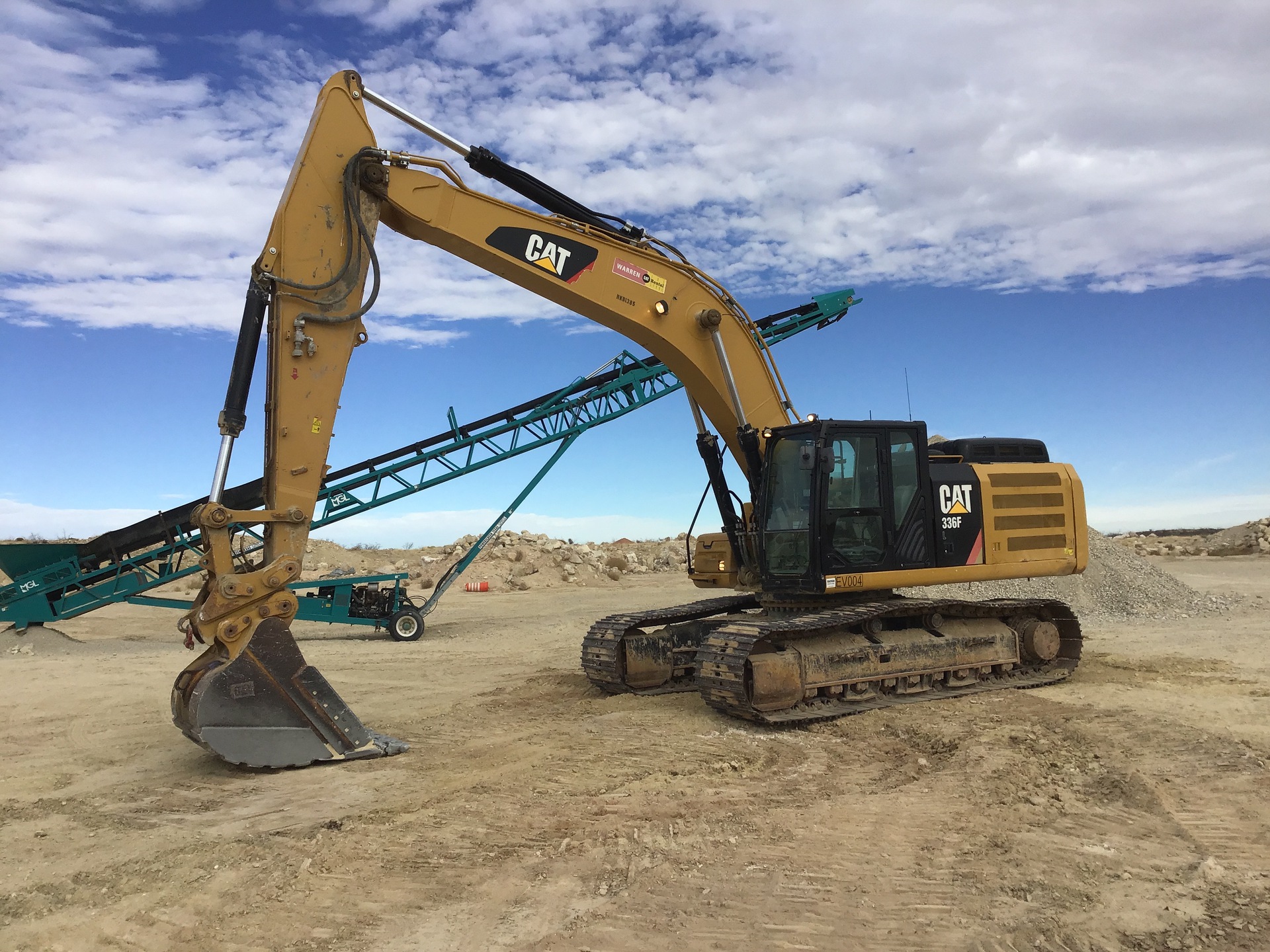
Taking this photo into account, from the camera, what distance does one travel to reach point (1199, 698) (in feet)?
28.3

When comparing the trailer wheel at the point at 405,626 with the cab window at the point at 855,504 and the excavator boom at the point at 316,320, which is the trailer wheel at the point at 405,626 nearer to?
the excavator boom at the point at 316,320

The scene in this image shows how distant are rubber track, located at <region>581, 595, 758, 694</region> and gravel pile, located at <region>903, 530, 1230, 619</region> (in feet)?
26.1

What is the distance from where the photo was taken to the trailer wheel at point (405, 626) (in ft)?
52.1

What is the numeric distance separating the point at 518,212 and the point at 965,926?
5.91 meters

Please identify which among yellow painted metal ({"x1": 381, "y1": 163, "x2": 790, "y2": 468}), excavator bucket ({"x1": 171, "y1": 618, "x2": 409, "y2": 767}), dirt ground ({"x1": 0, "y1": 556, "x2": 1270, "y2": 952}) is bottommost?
dirt ground ({"x1": 0, "y1": 556, "x2": 1270, "y2": 952})

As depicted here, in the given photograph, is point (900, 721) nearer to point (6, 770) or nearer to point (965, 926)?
point (965, 926)

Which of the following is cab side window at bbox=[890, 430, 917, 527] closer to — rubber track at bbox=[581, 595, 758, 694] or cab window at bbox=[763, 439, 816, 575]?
cab window at bbox=[763, 439, 816, 575]

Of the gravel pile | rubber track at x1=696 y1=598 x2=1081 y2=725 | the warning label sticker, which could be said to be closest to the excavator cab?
rubber track at x1=696 y1=598 x2=1081 y2=725

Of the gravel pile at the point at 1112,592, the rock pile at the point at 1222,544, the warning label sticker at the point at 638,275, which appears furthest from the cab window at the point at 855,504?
the rock pile at the point at 1222,544

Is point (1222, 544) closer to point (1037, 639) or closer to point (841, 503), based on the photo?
point (1037, 639)

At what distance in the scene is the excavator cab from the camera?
802 centimetres

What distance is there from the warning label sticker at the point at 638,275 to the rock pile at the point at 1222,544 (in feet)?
96.6

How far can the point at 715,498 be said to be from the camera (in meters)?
9.11

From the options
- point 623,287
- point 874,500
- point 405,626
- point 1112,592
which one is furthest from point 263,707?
point 1112,592
